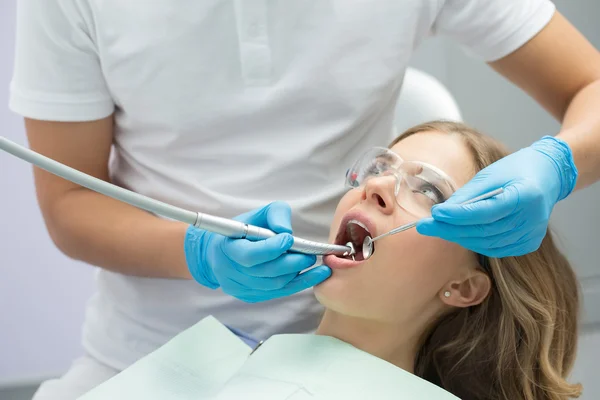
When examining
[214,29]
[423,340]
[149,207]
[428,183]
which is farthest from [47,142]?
[423,340]

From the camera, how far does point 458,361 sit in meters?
1.41

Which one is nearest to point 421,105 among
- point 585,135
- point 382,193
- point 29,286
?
point 585,135

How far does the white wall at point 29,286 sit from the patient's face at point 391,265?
1.55 metres

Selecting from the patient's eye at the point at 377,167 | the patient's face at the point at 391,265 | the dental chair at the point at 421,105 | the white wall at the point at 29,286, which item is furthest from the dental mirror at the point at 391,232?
the white wall at the point at 29,286

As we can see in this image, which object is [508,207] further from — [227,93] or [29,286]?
[29,286]

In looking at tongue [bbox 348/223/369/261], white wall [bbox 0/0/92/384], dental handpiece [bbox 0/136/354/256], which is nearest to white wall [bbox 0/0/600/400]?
white wall [bbox 0/0/92/384]

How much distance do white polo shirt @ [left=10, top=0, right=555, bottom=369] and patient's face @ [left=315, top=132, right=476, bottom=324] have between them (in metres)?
0.22

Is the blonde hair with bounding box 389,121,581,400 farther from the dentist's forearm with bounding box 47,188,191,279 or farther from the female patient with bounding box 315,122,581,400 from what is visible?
the dentist's forearm with bounding box 47,188,191,279

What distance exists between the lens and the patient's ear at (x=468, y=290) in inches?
51.3

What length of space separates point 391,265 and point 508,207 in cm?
25

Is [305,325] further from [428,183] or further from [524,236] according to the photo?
[524,236]

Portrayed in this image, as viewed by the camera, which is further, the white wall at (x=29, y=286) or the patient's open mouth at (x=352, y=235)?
the white wall at (x=29, y=286)

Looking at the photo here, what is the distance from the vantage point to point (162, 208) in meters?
0.93

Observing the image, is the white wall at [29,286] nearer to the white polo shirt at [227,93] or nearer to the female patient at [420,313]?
the white polo shirt at [227,93]
